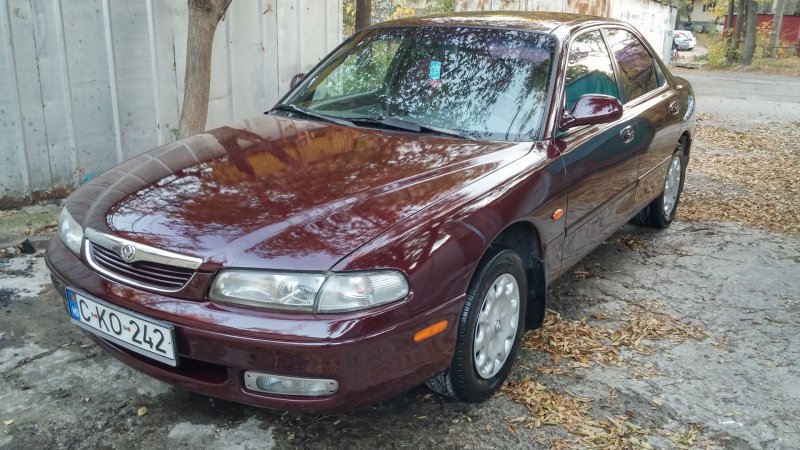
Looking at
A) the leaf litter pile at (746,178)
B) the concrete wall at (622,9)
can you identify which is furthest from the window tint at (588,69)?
the concrete wall at (622,9)

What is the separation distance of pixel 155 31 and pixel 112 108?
76 cm

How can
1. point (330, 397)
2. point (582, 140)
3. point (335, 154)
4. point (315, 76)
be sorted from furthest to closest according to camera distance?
point (315, 76), point (582, 140), point (335, 154), point (330, 397)

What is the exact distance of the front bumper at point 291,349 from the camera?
2270mm

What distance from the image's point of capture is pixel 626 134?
13.6 feet

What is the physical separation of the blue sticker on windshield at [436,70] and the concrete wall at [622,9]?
9919 mm

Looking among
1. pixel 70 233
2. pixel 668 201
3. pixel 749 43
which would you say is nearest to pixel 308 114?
pixel 70 233

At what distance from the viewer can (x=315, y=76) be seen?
411 cm

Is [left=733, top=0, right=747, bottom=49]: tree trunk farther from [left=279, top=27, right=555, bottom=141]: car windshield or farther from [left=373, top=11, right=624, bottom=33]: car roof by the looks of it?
[left=279, top=27, right=555, bottom=141]: car windshield

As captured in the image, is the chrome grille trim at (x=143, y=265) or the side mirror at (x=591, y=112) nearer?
the chrome grille trim at (x=143, y=265)

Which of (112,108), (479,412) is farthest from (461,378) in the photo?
(112,108)

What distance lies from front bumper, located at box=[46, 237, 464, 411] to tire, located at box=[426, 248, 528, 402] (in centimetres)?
18

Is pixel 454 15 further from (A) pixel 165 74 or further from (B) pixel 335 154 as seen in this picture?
(A) pixel 165 74

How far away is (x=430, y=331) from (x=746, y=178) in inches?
250

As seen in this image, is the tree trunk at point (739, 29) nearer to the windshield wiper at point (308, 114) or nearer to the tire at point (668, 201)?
the tire at point (668, 201)
